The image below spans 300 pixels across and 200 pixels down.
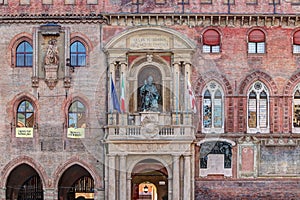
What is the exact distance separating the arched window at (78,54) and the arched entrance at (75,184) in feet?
16.6

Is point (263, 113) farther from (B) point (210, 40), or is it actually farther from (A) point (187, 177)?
(A) point (187, 177)

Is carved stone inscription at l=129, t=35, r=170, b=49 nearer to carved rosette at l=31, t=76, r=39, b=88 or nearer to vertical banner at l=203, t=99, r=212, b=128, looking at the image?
vertical banner at l=203, t=99, r=212, b=128

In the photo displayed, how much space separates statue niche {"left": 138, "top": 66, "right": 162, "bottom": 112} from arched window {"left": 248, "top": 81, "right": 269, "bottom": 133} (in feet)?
14.7

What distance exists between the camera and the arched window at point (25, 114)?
34.3 m

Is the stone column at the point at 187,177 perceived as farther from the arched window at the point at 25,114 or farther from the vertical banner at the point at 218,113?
the arched window at the point at 25,114

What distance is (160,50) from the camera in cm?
3384

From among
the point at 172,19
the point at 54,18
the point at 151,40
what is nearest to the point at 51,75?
the point at 54,18

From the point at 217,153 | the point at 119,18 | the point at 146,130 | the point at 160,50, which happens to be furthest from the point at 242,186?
the point at 119,18

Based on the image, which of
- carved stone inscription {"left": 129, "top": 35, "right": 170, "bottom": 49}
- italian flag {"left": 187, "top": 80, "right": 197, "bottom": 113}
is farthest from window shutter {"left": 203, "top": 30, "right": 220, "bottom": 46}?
italian flag {"left": 187, "top": 80, "right": 197, "bottom": 113}

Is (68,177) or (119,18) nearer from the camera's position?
(119,18)

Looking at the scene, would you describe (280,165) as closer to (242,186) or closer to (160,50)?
(242,186)

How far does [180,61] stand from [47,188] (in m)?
8.98

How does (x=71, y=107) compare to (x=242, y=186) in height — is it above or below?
above

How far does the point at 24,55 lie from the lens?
113 ft
